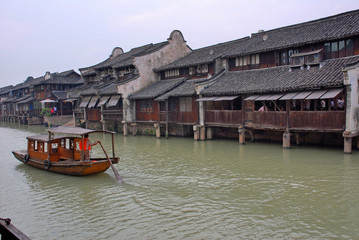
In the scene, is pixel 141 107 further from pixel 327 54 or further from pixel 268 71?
pixel 327 54

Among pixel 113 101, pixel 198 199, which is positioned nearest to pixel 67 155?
pixel 198 199

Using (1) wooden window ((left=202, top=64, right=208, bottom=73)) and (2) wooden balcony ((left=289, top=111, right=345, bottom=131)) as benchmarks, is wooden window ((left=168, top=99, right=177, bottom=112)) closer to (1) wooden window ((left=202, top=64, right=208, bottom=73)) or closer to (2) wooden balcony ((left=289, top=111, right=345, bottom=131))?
(1) wooden window ((left=202, top=64, right=208, bottom=73))

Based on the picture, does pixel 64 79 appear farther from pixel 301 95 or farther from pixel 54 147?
pixel 301 95

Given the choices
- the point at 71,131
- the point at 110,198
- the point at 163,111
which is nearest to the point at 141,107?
the point at 163,111

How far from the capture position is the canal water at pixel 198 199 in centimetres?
762

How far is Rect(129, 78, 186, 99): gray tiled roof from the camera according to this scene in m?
25.0

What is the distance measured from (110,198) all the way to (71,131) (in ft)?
16.0

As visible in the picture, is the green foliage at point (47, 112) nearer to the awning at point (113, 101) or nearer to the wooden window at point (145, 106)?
the awning at point (113, 101)

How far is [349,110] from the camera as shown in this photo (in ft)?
47.3

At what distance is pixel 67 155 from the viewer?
46.6 ft

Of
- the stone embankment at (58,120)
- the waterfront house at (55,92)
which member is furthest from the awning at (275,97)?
the waterfront house at (55,92)

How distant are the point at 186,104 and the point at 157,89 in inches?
149


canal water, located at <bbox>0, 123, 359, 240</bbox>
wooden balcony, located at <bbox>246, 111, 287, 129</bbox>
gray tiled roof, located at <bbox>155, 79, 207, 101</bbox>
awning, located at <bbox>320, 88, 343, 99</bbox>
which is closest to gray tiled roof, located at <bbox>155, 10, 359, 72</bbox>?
gray tiled roof, located at <bbox>155, 79, 207, 101</bbox>

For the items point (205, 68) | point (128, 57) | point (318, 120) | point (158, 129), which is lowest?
point (158, 129)
